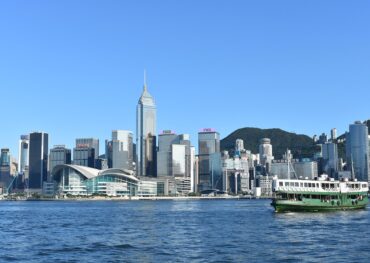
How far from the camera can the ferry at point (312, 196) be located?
11631 centimetres

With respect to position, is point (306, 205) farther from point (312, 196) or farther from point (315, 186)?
point (315, 186)

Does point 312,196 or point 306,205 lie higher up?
point 312,196

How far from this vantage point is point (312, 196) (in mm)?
119125

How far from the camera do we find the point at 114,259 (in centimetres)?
4978

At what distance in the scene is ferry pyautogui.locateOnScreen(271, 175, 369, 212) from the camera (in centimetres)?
11631

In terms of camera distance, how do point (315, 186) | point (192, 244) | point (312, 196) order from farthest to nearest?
point (315, 186), point (312, 196), point (192, 244)

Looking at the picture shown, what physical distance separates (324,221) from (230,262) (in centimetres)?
4872

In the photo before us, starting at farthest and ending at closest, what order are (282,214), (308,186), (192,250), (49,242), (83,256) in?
(308,186), (282,214), (49,242), (192,250), (83,256)

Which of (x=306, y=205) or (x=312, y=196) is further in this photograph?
(x=312, y=196)

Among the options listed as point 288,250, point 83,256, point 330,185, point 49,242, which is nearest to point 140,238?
point 49,242

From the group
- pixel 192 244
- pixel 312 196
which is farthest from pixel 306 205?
pixel 192 244

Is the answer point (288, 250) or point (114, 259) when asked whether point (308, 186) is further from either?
point (114, 259)

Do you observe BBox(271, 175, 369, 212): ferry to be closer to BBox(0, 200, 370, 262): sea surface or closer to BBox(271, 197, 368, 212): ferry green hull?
BBox(271, 197, 368, 212): ferry green hull

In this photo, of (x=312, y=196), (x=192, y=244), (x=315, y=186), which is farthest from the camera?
(x=315, y=186)
